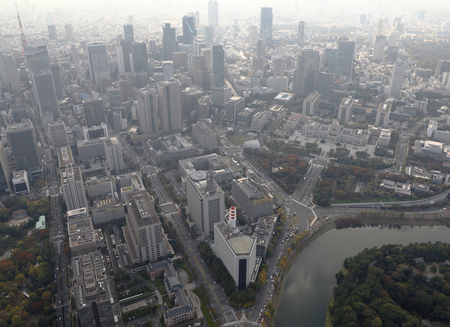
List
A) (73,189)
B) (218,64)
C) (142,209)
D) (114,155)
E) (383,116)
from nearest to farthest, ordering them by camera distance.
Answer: (142,209), (73,189), (114,155), (383,116), (218,64)

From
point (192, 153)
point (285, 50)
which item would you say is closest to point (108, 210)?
point (192, 153)

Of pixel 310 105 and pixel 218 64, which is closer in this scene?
pixel 310 105

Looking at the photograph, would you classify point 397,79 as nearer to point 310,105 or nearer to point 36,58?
point 310,105

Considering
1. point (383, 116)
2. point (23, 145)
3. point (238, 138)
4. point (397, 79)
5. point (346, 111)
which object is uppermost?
point (397, 79)

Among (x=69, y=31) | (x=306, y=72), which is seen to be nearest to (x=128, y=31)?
(x=69, y=31)

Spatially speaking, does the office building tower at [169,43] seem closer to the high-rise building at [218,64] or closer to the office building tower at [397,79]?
the high-rise building at [218,64]

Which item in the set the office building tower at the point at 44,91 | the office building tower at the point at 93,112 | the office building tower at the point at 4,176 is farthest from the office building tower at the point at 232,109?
the office building tower at the point at 4,176
